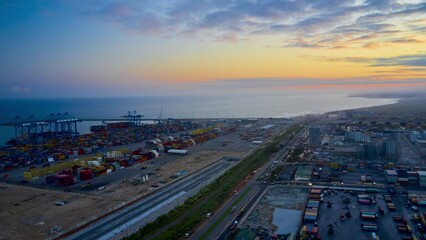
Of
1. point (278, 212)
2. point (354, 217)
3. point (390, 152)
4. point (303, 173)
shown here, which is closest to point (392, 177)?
point (303, 173)

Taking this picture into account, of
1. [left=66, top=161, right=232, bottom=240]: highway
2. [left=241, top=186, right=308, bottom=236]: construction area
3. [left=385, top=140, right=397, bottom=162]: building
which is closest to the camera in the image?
[left=241, top=186, right=308, bottom=236]: construction area

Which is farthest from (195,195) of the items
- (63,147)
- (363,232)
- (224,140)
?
(63,147)

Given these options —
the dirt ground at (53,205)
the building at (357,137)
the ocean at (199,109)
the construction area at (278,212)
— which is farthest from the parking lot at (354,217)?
the ocean at (199,109)

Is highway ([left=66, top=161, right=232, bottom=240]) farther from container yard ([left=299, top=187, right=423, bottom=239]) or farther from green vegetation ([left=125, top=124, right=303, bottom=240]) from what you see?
container yard ([left=299, top=187, right=423, bottom=239])

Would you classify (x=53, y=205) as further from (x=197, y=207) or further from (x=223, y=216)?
(x=223, y=216)

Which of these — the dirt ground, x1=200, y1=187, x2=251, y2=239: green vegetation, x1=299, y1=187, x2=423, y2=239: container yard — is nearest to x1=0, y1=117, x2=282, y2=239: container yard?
the dirt ground
